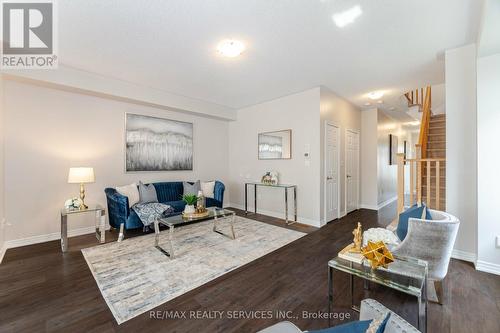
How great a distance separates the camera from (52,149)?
3.46 m

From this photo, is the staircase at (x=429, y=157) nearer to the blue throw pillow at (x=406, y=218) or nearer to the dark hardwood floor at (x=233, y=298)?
the dark hardwood floor at (x=233, y=298)

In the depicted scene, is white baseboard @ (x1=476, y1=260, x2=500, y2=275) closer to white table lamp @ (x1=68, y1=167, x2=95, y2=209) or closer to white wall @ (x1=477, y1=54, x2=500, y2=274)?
→ white wall @ (x1=477, y1=54, x2=500, y2=274)

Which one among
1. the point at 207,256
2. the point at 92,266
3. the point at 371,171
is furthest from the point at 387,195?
the point at 92,266

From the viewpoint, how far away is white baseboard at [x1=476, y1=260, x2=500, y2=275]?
2.38m

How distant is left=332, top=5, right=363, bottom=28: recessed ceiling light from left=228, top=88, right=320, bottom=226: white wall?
6.31 ft

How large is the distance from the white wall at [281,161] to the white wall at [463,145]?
1891mm

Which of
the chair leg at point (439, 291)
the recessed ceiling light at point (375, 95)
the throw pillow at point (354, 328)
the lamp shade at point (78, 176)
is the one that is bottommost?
the chair leg at point (439, 291)

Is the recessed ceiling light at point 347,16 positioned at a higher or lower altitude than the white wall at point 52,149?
higher

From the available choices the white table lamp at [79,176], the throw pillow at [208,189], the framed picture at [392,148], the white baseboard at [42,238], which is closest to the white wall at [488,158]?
the throw pillow at [208,189]

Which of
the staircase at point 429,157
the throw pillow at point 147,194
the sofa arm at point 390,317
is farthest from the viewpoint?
the throw pillow at point 147,194

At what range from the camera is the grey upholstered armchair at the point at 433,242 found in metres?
1.75

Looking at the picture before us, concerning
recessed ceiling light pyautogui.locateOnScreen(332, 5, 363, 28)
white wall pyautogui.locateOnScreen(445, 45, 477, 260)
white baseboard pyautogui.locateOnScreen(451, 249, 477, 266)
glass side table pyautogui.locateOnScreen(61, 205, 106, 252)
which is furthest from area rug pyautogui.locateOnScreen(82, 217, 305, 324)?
recessed ceiling light pyautogui.locateOnScreen(332, 5, 363, 28)

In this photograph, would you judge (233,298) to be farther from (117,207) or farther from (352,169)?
(352,169)

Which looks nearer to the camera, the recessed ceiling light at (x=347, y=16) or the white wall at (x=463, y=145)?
the recessed ceiling light at (x=347, y=16)
